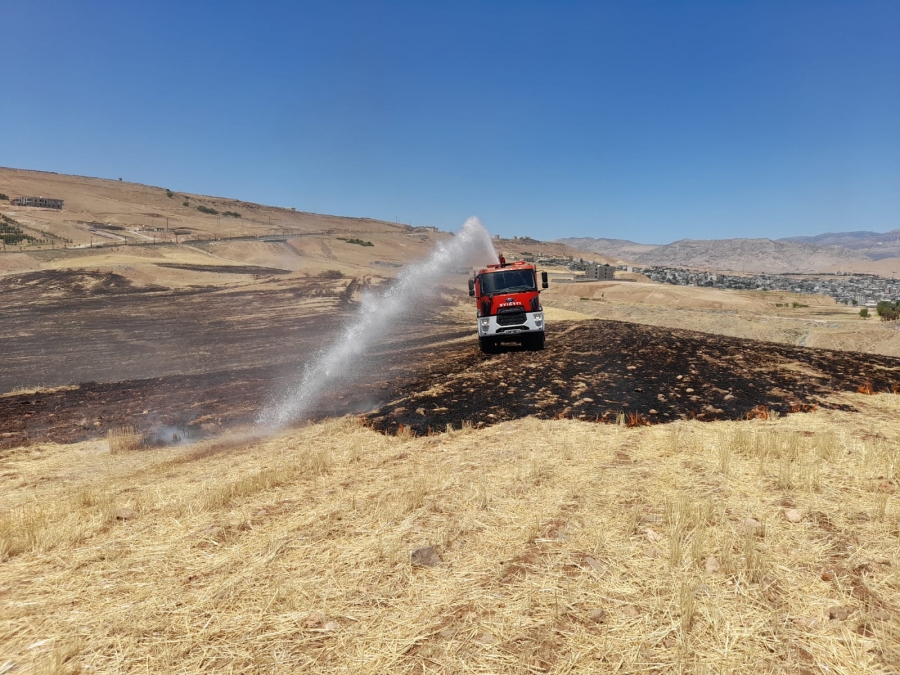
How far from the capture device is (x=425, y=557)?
4934 mm

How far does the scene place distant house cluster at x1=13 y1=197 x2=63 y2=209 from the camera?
87037 mm

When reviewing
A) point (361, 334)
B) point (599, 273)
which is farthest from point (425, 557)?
point (599, 273)

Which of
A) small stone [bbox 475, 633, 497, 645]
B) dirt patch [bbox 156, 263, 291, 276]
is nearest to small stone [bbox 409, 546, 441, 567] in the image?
small stone [bbox 475, 633, 497, 645]

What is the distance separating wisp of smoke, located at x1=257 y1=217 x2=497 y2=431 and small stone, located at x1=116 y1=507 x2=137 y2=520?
4947 millimetres

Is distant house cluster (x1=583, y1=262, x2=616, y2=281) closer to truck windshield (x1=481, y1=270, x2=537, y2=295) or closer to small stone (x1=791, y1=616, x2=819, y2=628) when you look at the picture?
truck windshield (x1=481, y1=270, x2=537, y2=295)

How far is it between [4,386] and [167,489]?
1464cm

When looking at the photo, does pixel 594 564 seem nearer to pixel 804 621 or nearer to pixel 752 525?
pixel 804 621

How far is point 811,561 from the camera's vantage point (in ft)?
15.3

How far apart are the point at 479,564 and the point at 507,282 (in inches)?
545

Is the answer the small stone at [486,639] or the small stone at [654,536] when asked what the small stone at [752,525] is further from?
the small stone at [486,639]

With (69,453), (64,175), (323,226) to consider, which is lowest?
(69,453)

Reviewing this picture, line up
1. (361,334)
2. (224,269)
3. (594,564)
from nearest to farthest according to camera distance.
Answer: (594,564) < (361,334) < (224,269)

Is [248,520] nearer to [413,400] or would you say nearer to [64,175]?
[413,400]

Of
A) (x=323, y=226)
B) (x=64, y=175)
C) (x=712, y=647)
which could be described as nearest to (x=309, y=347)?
(x=712, y=647)
